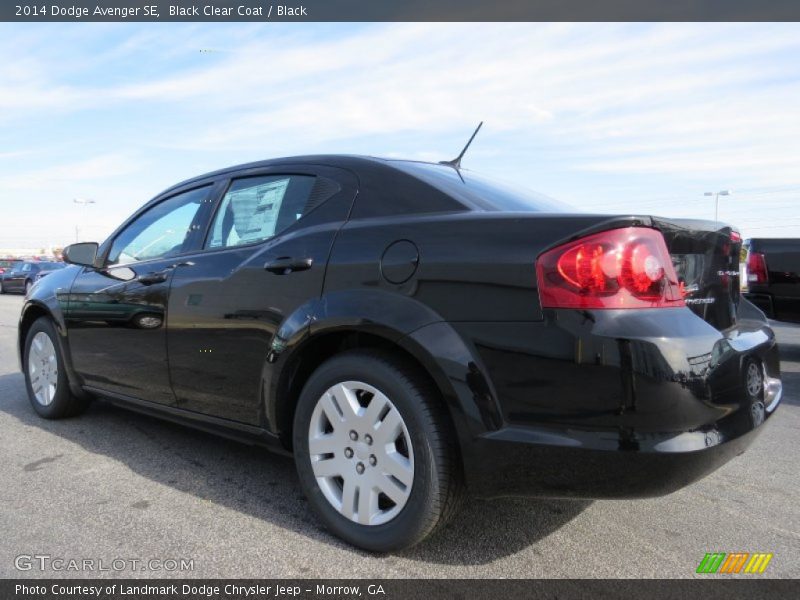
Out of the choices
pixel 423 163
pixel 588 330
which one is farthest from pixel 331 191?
pixel 588 330

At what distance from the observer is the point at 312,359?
2.73m

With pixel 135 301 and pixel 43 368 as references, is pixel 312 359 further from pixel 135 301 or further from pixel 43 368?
pixel 43 368

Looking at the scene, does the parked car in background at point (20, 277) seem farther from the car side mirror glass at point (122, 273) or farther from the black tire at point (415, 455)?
the black tire at point (415, 455)

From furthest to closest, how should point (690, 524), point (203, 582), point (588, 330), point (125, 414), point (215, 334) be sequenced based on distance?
point (125, 414)
point (215, 334)
point (690, 524)
point (203, 582)
point (588, 330)

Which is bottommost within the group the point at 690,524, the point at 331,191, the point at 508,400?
the point at 690,524

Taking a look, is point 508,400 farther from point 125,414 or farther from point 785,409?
point 785,409

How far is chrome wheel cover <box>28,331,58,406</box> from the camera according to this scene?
438cm

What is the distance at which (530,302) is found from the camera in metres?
2.09

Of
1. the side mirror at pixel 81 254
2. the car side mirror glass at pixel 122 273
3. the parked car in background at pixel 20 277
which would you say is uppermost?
the side mirror at pixel 81 254

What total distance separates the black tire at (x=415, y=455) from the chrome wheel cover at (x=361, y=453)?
0.03 m

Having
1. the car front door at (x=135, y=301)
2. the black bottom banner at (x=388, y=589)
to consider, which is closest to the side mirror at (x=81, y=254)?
the car front door at (x=135, y=301)

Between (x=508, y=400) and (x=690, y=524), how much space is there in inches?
49.2

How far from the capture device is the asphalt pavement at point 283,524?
235 centimetres

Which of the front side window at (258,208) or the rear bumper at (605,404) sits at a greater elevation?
the front side window at (258,208)
